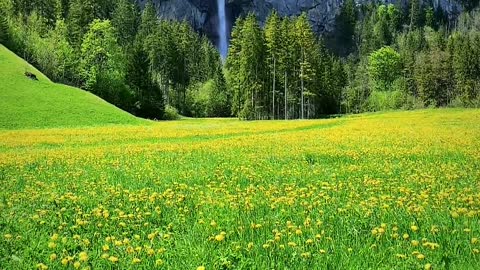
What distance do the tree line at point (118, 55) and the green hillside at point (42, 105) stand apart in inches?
636

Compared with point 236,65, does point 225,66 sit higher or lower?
higher

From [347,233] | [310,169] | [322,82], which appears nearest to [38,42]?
[322,82]

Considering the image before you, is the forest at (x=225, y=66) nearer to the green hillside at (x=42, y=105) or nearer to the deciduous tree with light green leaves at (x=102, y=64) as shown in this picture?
the deciduous tree with light green leaves at (x=102, y=64)

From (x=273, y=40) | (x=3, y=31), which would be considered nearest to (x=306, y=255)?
(x=273, y=40)

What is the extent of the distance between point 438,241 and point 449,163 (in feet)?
27.8

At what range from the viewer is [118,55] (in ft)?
270

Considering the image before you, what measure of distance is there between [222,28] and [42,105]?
12150 cm

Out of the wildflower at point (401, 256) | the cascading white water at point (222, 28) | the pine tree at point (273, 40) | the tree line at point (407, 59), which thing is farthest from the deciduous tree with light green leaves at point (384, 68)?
the wildflower at point (401, 256)

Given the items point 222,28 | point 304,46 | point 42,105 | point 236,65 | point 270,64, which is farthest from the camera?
point 222,28

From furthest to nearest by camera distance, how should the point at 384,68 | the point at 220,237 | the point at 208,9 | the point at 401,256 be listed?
1. the point at 208,9
2. the point at 384,68
3. the point at 220,237
4. the point at 401,256

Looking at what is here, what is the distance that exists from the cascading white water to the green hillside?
4084 inches

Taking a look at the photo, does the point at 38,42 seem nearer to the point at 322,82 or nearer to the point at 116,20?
the point at 116,20

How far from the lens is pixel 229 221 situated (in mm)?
8102

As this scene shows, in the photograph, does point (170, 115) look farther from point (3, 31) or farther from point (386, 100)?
point (386, 100)
